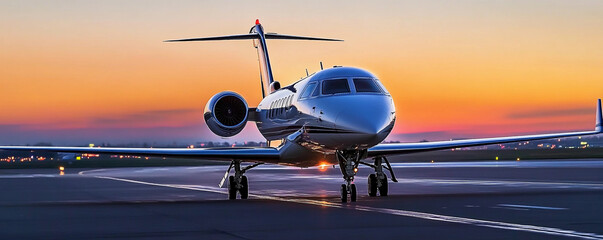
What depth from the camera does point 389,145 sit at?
22953 millimetres

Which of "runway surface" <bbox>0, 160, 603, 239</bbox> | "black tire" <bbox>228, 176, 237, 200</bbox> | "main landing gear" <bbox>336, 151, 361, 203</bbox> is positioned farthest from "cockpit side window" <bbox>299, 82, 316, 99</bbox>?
"black tire" <bbox>228, 176, 237, 200</bbox>

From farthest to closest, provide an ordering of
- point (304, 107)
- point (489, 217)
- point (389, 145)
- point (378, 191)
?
point (378, 191) → point (389, 145) → point (304, 107) → point (489, 217)

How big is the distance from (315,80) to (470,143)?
574 cm

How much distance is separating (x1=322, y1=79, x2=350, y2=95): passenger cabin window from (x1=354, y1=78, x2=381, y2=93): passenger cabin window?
23 centimetres

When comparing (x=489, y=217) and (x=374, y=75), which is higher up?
(x=374, y=75)

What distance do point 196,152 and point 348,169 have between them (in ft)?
17.4

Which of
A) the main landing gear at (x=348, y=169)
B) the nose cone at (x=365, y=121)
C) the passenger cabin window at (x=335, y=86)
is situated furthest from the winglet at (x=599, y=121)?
the passenger cabin window at (x=335, y=86)

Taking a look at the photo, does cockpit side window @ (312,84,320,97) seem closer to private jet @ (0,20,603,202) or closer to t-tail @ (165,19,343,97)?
private jet @ (0,20,603,202)

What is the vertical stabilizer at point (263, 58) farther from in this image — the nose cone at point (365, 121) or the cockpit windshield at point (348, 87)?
the nose cone at point (365, 121)

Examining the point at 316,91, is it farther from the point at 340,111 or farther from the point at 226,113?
the point at 226,113

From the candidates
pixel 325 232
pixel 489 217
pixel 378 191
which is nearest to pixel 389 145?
pixel 378 191

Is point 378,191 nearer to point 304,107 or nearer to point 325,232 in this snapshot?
point 304,107

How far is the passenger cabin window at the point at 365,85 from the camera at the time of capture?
2022 centimetres

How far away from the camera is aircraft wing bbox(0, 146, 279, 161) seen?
75.1ft
